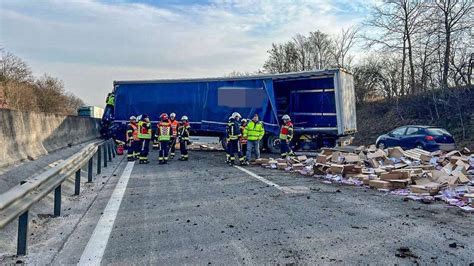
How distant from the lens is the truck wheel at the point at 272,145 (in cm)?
1744

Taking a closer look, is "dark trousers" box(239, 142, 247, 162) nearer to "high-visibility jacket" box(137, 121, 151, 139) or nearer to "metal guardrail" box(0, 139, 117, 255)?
"high-visibility jacket" box(137, 121, 151, 139)

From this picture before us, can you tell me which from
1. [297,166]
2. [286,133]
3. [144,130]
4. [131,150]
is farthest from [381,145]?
[131,150]

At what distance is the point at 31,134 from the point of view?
10.0 metres

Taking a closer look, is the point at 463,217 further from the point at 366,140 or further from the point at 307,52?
the point at 307,52

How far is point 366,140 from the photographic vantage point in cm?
2827

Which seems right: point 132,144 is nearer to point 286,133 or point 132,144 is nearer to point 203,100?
point 203,100

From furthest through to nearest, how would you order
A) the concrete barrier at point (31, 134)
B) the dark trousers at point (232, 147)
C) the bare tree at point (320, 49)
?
the bare tree at point (320, 49) → the dark trousers at point (232, 147) → the concrete barrier at point (31, 134)

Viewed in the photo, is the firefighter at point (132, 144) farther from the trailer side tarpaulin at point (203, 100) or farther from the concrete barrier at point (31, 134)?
the trailer side tarpaulin at point (203, 100)

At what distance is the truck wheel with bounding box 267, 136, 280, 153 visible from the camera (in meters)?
17.4

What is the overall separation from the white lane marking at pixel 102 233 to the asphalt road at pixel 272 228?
0.19ft

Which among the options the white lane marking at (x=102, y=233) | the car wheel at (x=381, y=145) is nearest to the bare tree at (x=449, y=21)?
the car wheel at (x=381, y=145)

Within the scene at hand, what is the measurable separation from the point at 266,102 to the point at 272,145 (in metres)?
1.79

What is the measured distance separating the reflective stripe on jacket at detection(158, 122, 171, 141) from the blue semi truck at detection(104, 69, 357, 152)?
14.5ft

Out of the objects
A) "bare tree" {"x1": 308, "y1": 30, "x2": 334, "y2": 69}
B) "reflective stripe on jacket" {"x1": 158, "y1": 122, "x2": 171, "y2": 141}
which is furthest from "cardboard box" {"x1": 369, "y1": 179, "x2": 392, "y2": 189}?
"bare tree" {"x1": 308, "y1": 30, "x2": 334, "y2": 69}
